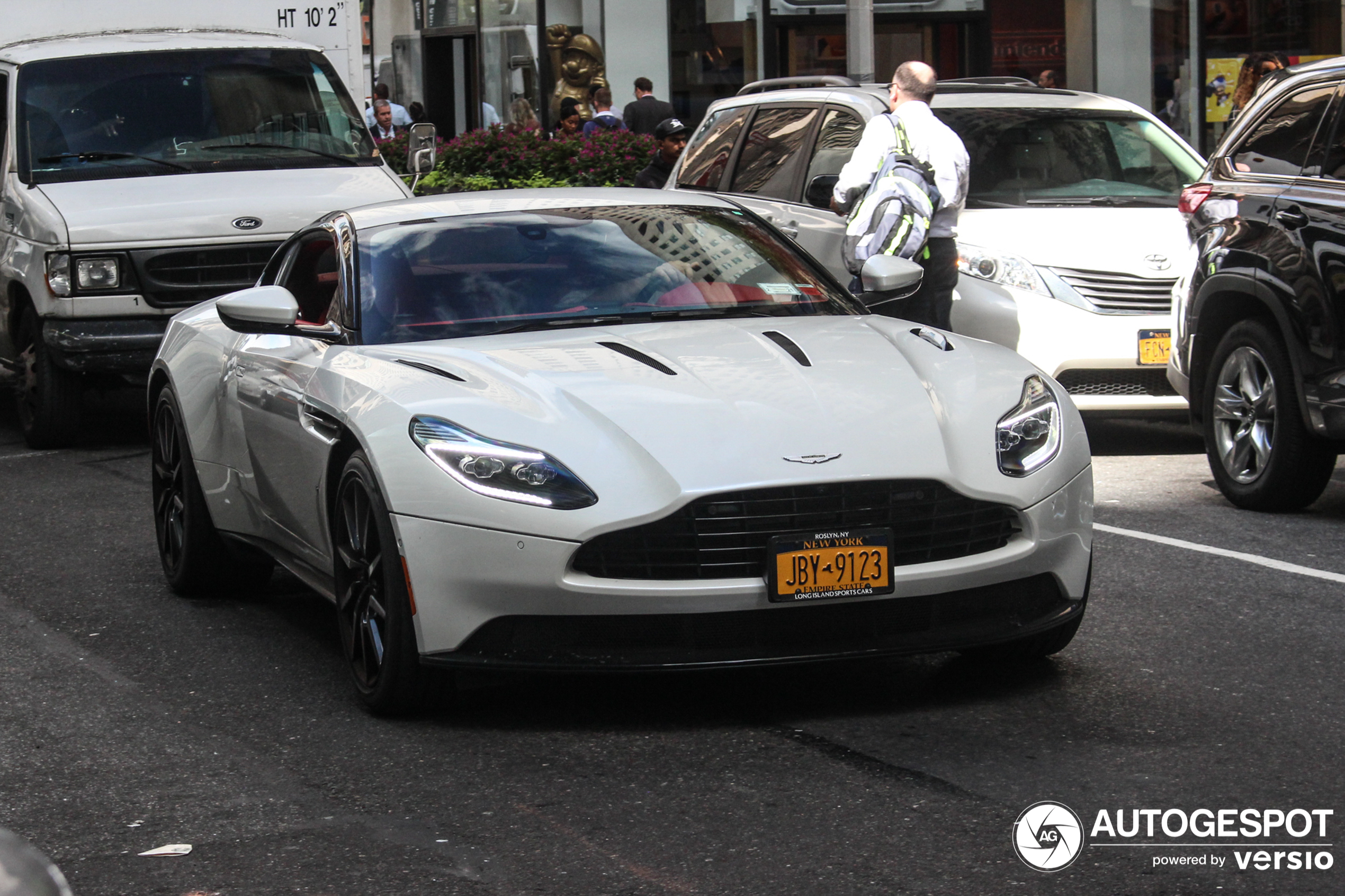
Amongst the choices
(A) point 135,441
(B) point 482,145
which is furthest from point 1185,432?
(B) point 482,145

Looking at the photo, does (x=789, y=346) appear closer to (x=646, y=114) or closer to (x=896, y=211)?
(x=896, y=211)

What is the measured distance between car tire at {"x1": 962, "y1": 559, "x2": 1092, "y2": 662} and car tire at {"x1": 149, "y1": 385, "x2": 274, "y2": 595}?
2.61m

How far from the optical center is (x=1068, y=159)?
1107 centimetres

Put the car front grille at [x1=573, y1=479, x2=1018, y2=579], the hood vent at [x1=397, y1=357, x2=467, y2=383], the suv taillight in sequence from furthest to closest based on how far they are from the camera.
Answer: the suv taillight, the hood vent at [x1=397, y1=357, x2=467, y2=383], the car front grille at [x1=573, y1=479, x2=1018, y2=579]

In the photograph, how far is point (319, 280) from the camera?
6.87m

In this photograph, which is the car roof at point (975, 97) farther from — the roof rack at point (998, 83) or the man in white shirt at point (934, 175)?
the man in white shirt at point (934, 175)

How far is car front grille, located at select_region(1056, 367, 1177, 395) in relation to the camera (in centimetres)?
988

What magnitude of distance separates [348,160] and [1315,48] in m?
13.3

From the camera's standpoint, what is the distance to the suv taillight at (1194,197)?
862cm

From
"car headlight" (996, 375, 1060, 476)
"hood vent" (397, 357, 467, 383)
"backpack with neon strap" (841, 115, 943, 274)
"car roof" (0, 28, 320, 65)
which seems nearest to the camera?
"car headlight" (996, 375, 1060, 476)

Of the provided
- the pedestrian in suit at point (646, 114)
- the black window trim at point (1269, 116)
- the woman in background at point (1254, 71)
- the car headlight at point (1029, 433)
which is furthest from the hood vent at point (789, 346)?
the pedestrian in suit at point (646, 114)

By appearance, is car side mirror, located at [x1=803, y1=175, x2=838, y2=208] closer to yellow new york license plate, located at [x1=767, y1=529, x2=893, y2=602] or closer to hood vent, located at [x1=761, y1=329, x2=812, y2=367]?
hood vent, located at [x1=761, y1=329, x2=812, y2=367]

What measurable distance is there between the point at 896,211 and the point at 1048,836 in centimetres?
568

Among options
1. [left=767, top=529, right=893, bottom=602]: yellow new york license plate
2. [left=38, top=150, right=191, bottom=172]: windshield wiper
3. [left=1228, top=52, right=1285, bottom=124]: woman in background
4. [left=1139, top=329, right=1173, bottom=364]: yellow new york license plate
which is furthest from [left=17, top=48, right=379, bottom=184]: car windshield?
[left=767, top=529, right=893, bottom=602]: yellow new york license plate
